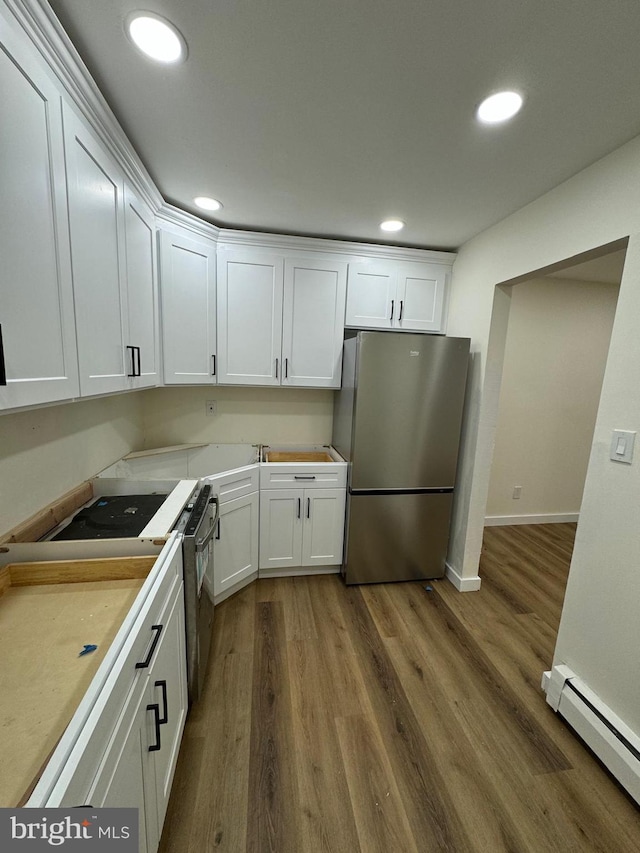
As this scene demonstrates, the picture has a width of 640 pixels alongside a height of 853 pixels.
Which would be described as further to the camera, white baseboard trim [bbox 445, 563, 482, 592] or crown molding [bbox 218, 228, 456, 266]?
white baseboard trim [bbox 445, 563, 482, 592]

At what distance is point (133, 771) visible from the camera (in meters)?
0.78

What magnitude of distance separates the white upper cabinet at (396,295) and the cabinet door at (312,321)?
0.10 m

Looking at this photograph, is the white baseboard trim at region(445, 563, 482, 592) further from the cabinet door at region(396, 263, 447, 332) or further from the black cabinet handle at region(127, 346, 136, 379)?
the black cabinet handle at region(127, 346, 136, 379)

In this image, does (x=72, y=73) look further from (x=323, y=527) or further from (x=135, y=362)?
(x=323, y=527)

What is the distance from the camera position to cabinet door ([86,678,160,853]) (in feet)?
2.10

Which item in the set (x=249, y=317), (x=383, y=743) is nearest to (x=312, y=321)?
(x=249, y=317)

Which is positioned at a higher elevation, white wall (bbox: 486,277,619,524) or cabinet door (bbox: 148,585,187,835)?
white wall (bbox: 486,277,619,524)

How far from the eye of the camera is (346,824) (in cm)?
112

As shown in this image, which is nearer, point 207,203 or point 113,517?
point 113,517

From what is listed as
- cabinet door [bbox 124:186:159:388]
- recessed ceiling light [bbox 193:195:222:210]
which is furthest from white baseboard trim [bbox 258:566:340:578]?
recessed ceiling light [bbox 193:195:222:210]

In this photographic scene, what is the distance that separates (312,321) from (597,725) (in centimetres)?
251

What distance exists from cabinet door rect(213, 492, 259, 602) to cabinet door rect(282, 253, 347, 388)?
927 millimetres

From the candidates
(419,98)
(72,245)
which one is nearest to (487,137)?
(419,98)

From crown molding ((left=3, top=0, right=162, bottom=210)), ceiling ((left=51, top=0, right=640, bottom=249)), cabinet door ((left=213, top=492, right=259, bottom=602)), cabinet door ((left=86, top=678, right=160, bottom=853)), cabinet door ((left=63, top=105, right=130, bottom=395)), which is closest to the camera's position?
cabinet door ((left=86, top=678, right=160, bottom=853))
